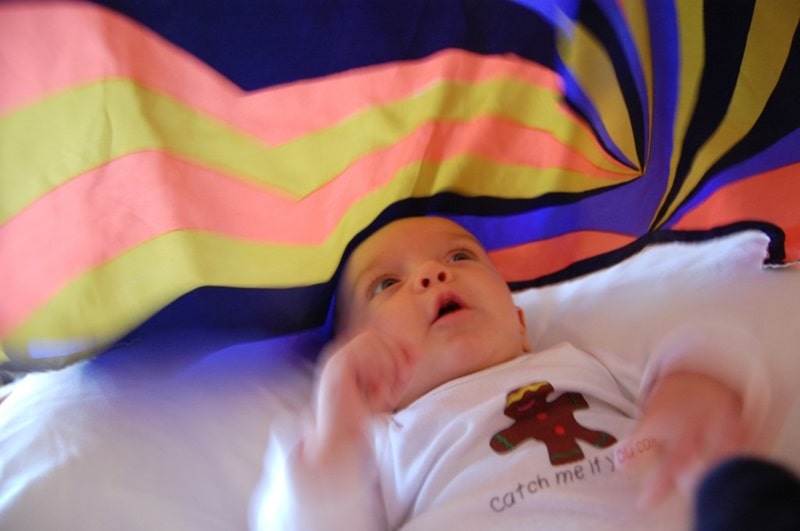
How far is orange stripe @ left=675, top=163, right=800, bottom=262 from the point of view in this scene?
3.10 ft

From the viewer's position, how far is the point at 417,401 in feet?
2.60

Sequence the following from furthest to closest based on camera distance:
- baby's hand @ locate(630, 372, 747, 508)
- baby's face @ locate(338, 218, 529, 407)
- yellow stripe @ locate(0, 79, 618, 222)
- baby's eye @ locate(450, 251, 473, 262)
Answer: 1. baby's eye @ locate(450, 251, 473, 262)
2. baby's face @ locate(338, 218, 529, 407)
3. yellow stripe @ locate(0, 79, 618, 222)
4. baby's hand @ locate(630, 372, 747, 508)

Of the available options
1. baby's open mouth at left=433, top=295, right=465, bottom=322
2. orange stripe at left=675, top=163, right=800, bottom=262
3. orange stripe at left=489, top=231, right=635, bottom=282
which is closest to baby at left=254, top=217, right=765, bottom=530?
baby's open mouth at left=433, top=295, right=465, bottom=322

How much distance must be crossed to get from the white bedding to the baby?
6 centimetres

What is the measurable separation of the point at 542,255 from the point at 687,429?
0.46 m

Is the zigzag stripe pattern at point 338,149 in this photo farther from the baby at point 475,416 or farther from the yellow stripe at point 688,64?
the baby at point 475,416

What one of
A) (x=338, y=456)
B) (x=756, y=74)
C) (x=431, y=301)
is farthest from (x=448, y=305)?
(x=756, y=74)

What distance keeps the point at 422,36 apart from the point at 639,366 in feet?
1.50

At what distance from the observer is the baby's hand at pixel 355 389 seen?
626 mm

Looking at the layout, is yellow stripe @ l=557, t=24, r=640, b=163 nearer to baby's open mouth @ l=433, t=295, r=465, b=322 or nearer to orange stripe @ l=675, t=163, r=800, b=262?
orange stripe @ l=675, t=163, r=800, b=262

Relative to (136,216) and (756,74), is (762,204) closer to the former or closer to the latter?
(756,74)

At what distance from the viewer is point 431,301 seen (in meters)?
0.81

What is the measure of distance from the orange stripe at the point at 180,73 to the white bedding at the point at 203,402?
10.0 inches

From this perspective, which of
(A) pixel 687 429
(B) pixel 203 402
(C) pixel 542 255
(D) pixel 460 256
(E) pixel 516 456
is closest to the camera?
(A) pixel 687 429
